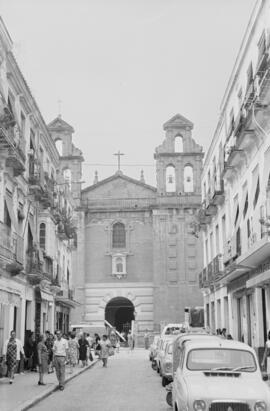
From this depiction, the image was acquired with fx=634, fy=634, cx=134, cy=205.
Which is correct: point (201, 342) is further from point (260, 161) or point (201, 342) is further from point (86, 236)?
point (86, 236)

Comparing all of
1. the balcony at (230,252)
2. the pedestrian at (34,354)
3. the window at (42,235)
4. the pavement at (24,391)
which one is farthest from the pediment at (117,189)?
the pavement at (24,391)

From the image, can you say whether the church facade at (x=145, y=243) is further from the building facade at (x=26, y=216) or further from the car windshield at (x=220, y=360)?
the car windshield at (x=220, y=360)

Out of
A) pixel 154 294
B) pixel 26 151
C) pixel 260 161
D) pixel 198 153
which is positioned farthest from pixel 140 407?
pixel 198 153

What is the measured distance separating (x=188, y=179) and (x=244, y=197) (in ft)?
74.6

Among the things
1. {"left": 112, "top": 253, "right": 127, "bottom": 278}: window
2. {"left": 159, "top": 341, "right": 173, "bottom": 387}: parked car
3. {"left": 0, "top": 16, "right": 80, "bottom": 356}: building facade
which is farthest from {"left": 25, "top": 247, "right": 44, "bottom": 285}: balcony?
{"left": 112, "top": 253, "right": 127, "bottom": 278}: window

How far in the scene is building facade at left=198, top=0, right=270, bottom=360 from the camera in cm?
1784

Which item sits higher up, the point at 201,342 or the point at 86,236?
the point at 86,236

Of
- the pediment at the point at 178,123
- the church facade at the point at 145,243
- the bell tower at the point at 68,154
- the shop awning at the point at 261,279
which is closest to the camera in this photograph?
the shop awning at the point at 261,279

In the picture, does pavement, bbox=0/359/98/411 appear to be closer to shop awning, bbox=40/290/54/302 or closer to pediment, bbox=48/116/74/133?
shop awning, bbox=40/290/54/302

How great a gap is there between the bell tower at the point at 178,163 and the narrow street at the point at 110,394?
75.8 feet

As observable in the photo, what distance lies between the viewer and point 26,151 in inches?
930

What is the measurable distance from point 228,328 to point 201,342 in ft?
56.2

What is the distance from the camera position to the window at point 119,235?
4594 centimetres

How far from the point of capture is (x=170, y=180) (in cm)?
4531
